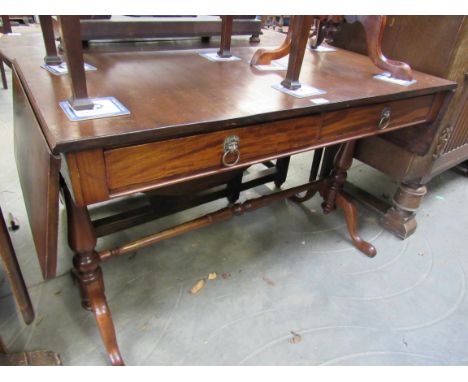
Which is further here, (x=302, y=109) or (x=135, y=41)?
(x=135, y=41)

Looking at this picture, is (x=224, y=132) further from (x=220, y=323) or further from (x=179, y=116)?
(x=220, y=323)

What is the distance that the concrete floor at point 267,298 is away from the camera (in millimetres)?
1276

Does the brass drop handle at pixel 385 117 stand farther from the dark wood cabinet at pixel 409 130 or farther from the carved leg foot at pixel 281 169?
the carved leg foot at pixel 281 169

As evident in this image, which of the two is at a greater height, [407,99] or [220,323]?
[407,99]

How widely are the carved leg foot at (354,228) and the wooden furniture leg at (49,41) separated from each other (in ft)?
4.80

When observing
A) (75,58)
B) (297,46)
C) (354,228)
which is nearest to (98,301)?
(75,58)

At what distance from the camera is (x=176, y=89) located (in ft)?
3.21

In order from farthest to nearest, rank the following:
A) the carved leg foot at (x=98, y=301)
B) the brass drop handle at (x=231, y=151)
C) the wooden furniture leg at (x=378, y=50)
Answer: the wooden furniture leg at (x=378, y=50), the carved leg foot at (x=98, y=301), the brass drop handle at (x=231, y=151)

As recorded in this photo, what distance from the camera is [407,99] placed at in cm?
124

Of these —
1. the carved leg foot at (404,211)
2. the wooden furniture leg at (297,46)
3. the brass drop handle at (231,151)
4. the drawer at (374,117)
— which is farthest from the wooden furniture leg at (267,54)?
the carved leg foot at (404,211)

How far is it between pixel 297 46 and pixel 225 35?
39cm

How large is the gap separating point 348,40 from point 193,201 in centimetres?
111

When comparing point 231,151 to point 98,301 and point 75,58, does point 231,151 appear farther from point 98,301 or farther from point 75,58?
point 98,301
